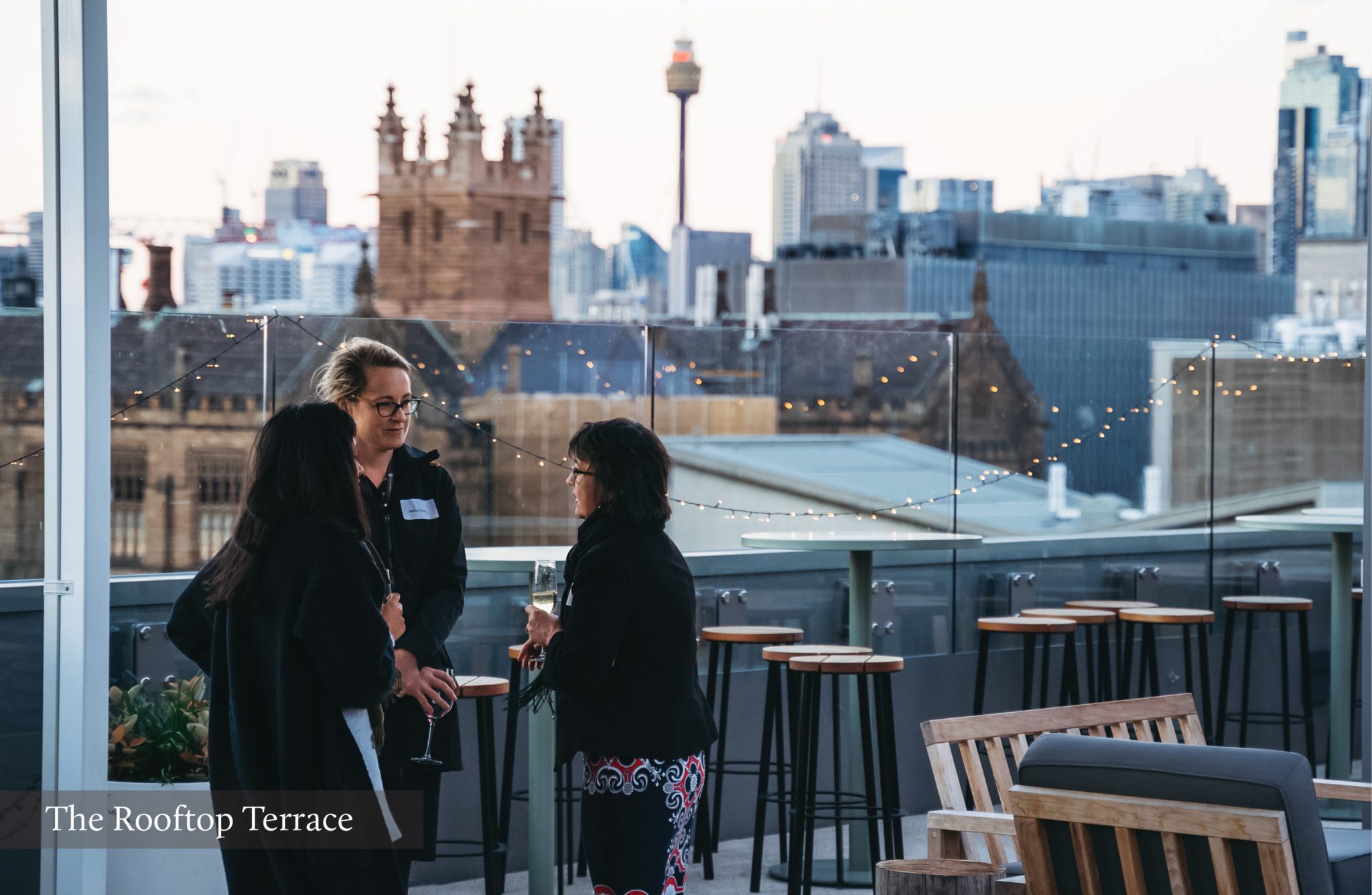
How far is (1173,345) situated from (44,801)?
6.47m

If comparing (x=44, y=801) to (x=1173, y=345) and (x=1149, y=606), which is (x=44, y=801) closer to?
(x=1149, y=606)

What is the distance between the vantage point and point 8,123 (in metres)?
3.38

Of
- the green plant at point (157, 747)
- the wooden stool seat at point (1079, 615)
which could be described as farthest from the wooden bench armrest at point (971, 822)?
the wooden stool seat at point (1079, 615)

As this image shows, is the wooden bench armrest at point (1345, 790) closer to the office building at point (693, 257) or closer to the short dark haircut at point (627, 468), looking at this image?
the short dark haircut at point (627, 468)

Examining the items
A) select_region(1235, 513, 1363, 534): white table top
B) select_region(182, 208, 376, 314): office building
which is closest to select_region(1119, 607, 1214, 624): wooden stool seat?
select_region(1235, 513, 1363, 534): white table top

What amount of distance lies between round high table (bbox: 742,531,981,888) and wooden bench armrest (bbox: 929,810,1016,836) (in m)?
1.86

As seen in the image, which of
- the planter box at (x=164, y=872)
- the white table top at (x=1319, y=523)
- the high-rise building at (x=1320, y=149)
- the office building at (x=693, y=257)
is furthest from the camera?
the office building at (x=693, y=257)

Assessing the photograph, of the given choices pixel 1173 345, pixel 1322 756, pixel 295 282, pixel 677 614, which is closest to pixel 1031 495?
pixel 1173 345

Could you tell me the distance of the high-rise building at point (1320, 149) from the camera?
302 ft

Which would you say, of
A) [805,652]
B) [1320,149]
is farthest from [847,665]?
[1320,149]

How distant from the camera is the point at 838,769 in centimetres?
500

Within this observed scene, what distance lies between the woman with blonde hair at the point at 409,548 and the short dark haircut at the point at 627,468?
31 centimetres

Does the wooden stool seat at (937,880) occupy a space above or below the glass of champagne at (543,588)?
below

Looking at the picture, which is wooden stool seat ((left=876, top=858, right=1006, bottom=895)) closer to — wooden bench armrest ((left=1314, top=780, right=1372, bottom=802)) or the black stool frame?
wooden bench armrest ((left=1314, top=780, right=1372, bottom=802))
